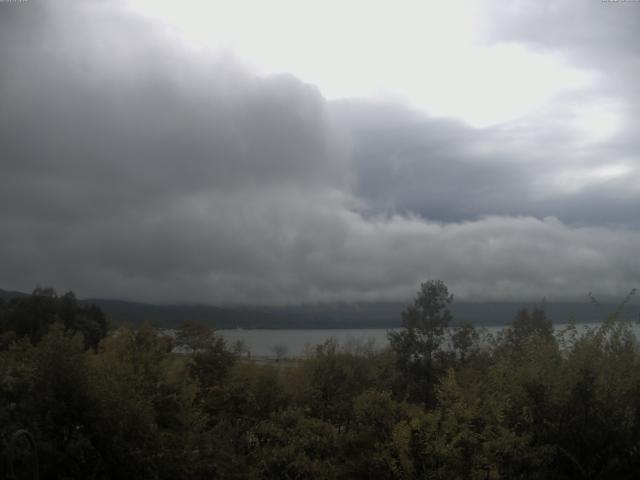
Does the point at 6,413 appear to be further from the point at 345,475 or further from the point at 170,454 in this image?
the point at 345,475

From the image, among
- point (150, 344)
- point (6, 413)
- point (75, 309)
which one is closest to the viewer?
point (6, 413)

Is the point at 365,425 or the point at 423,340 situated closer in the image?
the point at 365,425

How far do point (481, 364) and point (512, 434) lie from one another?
63.9ft

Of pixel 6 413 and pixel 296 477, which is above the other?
pixel 6 413

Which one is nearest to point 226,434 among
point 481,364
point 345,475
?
point 345,475

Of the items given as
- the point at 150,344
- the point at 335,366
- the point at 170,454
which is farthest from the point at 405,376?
the point at 170,454

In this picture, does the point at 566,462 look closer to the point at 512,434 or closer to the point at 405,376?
the point at 512,434

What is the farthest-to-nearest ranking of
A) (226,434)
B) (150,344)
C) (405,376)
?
(405,376), (150,344), (226,434)

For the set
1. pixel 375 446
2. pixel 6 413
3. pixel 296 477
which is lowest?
pixel 296 477

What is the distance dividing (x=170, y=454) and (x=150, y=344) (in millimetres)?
9726

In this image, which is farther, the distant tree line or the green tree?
the green tree

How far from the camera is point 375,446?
1238cm

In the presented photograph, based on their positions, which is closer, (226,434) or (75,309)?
(226,434)

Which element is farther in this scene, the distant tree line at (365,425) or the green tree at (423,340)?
the green tree at (423,340)
